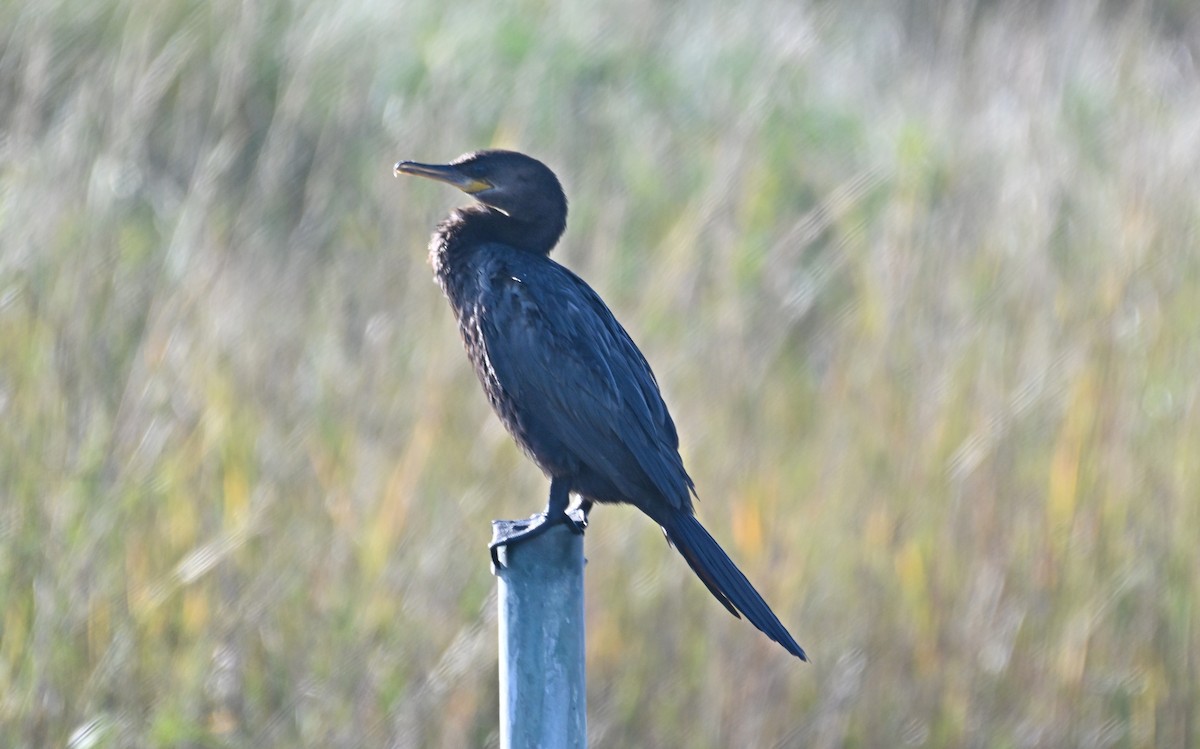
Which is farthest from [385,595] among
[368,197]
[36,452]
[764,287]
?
[368,197]

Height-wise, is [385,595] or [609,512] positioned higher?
[609,512]

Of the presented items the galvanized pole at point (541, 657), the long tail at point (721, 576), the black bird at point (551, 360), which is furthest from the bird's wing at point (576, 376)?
the galvanized pole at point (541, 657)

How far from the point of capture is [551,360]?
254cm

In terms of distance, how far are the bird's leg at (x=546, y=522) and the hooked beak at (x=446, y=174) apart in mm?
576

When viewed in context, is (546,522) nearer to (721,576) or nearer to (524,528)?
(524,528)

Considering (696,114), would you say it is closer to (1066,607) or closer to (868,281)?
(868,281)

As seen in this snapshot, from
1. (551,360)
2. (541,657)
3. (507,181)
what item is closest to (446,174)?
(507,181)

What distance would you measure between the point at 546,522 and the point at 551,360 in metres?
0.32

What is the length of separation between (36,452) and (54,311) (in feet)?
1.07

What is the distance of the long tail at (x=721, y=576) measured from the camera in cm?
215

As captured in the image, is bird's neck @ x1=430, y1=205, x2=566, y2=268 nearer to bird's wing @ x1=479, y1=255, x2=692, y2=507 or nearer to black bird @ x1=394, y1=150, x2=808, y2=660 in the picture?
black bird @ x1=394, y1=150, x2=808, y2=660

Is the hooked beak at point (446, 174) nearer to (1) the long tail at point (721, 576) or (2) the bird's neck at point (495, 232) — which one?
(2) the bird's neck at point (495, 232)

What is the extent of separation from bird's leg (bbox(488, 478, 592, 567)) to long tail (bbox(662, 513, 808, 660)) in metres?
0.17

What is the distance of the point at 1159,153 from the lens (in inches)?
142
